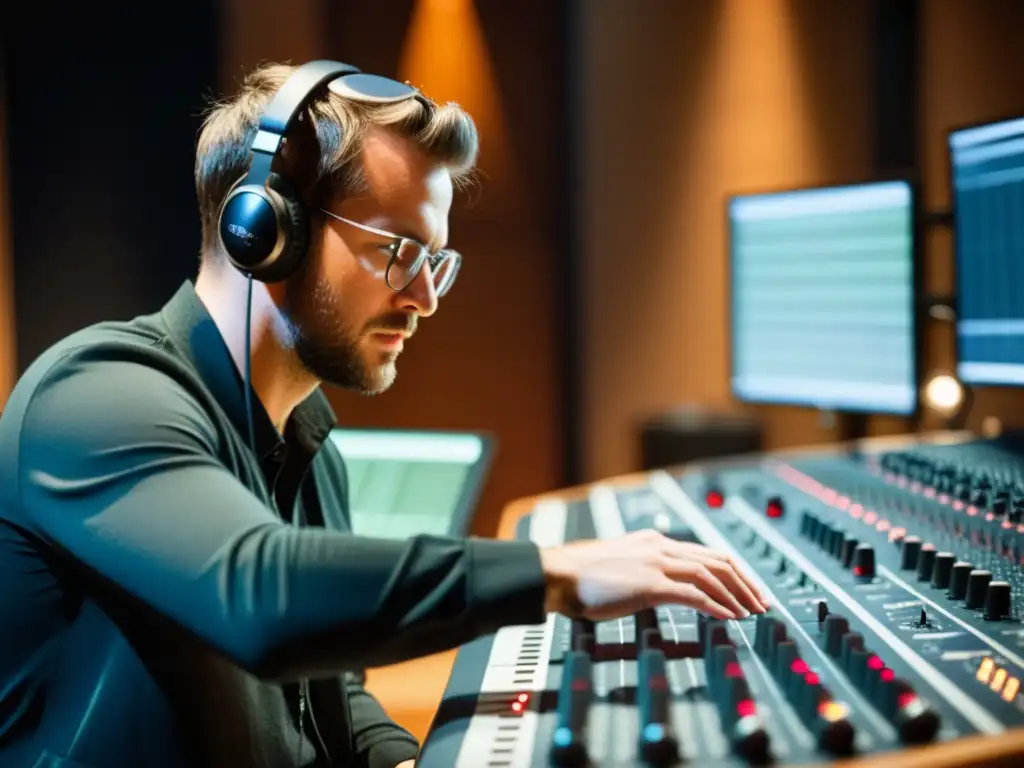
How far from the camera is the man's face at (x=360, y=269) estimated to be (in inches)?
40.3

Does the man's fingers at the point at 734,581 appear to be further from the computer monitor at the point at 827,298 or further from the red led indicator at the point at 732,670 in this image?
the computer monitor at the point at 827,298

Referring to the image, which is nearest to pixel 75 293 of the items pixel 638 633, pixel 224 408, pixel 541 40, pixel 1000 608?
pixel 541 40

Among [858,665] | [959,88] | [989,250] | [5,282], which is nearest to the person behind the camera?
[858,665]

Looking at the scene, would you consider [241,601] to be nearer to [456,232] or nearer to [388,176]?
[388,176]

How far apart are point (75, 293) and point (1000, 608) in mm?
2655

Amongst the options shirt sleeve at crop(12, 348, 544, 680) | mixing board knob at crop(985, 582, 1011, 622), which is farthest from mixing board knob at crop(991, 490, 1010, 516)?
shirt sleeve at crop(12, 348, 544, 680)

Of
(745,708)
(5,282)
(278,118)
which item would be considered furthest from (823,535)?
(5,282)

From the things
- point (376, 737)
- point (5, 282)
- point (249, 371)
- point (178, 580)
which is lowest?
point (376, 737)

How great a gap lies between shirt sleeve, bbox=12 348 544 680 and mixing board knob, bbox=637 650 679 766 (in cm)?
10

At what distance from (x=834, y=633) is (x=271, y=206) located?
0.61 m

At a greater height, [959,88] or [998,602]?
[959,88]

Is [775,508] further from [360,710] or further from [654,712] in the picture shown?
[654,712]

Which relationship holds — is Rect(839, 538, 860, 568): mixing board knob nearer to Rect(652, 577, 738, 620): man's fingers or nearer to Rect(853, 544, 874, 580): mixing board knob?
Rect(853, 544, 874, 580): mixing board knob

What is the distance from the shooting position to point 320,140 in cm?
101
